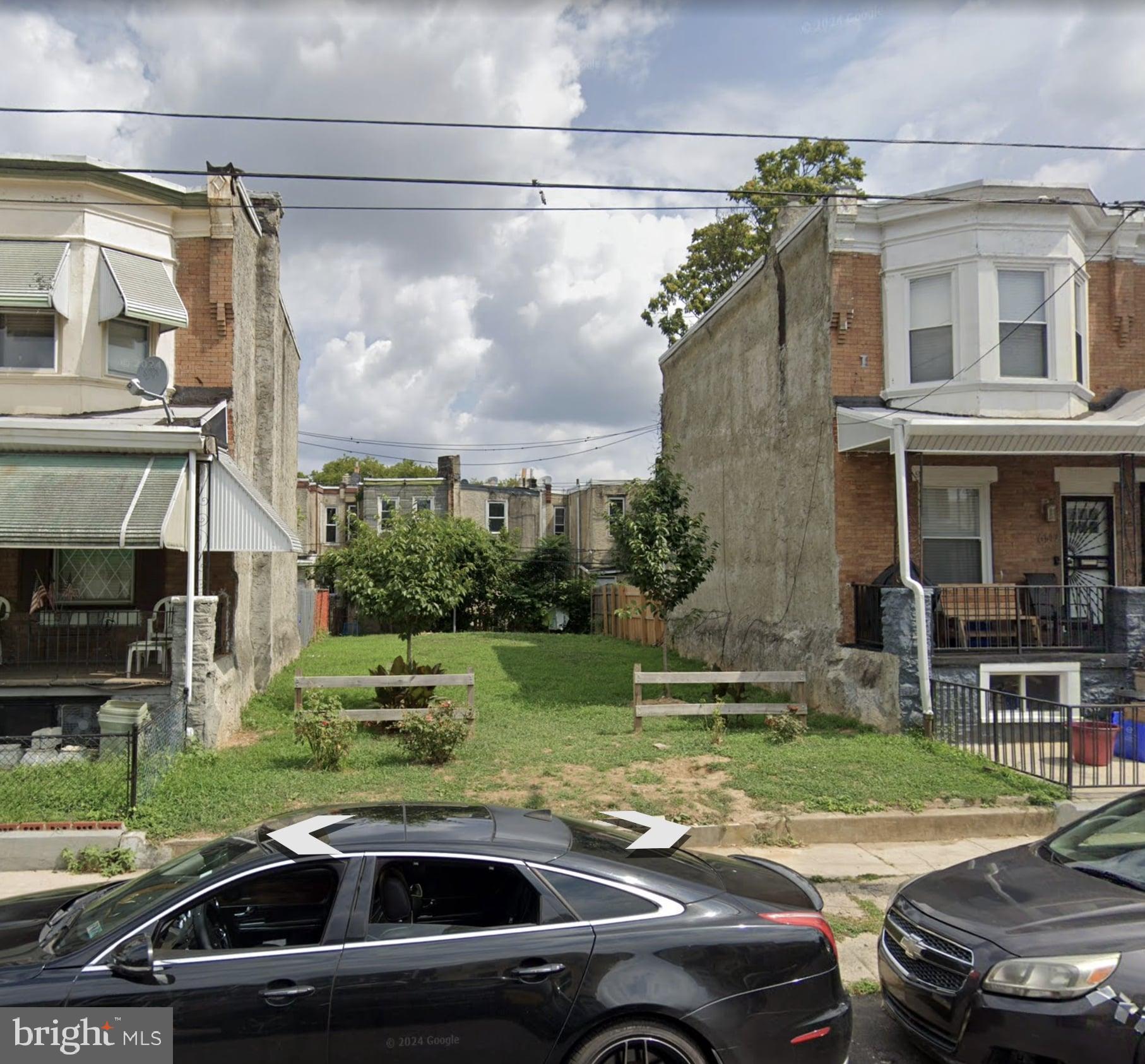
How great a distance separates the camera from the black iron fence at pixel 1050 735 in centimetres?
1016

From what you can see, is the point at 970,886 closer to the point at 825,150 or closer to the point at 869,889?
the point at 869,889

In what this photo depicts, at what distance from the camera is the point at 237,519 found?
1225cm

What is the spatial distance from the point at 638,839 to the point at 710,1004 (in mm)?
1007

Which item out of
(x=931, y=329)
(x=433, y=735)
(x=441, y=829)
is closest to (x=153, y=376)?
(x=433, y=735)

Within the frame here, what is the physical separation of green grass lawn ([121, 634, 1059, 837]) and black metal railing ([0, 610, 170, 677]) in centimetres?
181

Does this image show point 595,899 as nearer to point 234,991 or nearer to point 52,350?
point 234,991

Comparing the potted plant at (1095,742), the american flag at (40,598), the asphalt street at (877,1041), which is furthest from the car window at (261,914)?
the american flag at (40,598)

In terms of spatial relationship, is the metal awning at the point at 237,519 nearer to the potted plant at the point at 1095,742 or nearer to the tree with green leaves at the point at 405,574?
the tree with green leaves at the point at 405,574

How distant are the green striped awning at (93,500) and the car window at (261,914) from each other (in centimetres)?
771

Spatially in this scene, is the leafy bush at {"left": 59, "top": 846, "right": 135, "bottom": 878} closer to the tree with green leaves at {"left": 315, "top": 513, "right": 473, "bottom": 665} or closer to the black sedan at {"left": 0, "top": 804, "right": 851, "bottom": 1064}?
the black sedan at {"left": 0, "top": 804, "right": 851, "bottom": 1064}

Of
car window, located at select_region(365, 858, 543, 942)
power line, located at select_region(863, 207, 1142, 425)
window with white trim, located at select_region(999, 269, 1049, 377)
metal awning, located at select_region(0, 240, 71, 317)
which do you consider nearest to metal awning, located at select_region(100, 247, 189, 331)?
metal awning, located at select_region(0, 240, 71, 317)

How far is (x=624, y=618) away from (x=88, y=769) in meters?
21.3

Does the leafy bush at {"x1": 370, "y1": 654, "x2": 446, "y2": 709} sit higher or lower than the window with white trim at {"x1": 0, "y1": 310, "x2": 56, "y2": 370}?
lower

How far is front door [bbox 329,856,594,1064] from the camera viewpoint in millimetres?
3668
